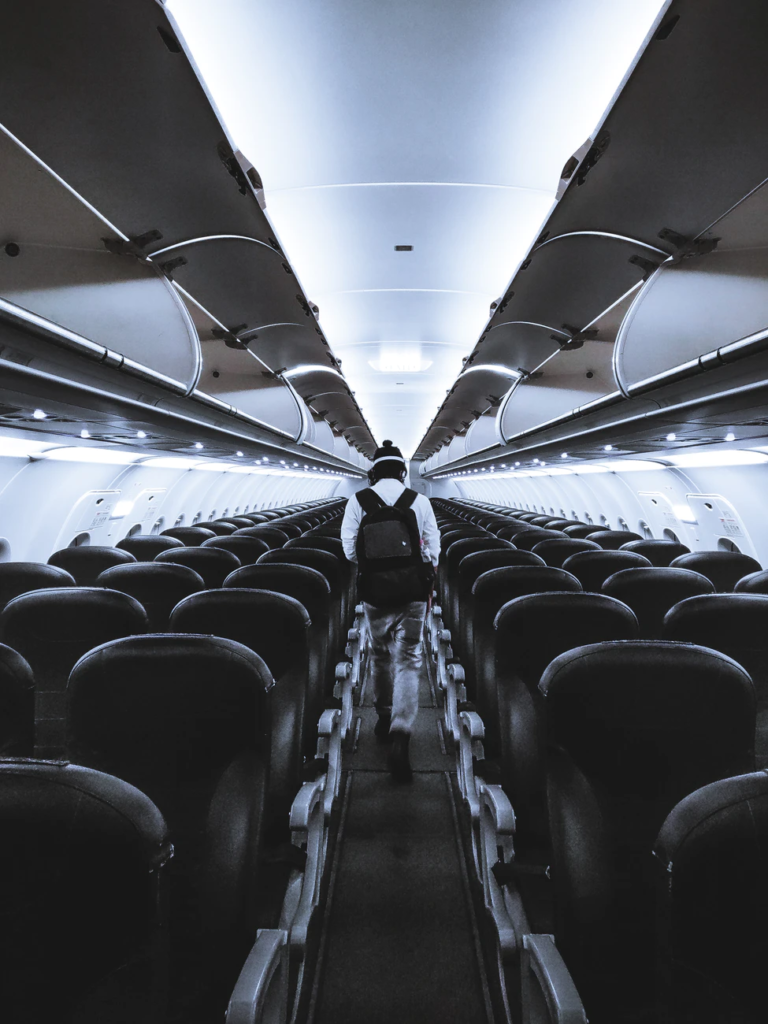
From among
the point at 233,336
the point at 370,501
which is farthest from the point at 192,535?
the point at 370,501

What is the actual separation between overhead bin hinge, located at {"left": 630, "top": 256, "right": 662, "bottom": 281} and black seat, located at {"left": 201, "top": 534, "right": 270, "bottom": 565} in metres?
4.48

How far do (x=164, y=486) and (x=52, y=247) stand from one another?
8.98 meters

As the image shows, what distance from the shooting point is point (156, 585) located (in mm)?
4145

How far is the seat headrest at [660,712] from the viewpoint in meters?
1.87

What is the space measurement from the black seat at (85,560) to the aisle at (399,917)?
2.92m

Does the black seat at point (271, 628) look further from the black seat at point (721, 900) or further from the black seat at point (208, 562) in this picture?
the black seat at point (208, 562)

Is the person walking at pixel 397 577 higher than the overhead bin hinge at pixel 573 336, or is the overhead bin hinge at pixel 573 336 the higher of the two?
the overhead bin hinge at pixel 573 336

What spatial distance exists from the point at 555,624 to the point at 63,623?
2464 millimetres

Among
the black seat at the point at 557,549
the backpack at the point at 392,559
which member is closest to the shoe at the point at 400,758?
the backpack at the point at 392,559

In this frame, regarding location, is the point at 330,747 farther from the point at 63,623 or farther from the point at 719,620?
the point at 719,620

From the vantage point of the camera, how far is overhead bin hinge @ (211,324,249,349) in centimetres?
563

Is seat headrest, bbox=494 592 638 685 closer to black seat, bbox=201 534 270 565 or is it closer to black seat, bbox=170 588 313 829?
black seat, bbox=170 588 313 829

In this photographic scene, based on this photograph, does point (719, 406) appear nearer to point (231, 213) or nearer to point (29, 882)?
point (231, 213)

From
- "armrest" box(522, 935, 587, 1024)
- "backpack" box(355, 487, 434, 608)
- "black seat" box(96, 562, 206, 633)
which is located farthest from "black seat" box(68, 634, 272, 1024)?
"backpack" box(355, 487, 434, 608)
